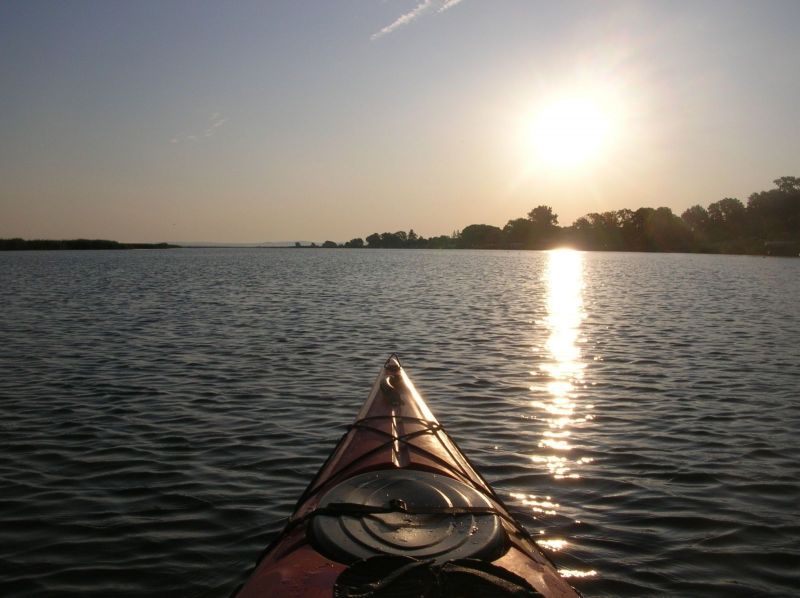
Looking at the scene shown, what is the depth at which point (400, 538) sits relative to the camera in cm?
444

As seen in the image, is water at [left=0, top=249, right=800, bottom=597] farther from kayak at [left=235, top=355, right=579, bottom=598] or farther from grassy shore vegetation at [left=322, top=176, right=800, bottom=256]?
grassy shore vegetation at [left=322, top=176, right=800, bottom=256]

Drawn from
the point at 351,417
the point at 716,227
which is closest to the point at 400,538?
the point at 351,417

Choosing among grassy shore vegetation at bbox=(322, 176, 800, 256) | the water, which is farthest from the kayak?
grassy shore vegetation at bbox=(322, 176, 800, 256)

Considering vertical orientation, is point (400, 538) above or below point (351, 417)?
above

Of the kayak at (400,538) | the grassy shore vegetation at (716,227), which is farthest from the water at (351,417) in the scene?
the grassy shore vegetation at (716,227)

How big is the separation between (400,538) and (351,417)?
20.5ft

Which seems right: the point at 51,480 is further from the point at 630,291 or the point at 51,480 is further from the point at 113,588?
the point at 630,291

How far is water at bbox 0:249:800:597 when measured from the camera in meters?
6.14

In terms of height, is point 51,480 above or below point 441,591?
below

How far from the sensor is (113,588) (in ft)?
18.4

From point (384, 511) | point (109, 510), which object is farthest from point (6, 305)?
point (384, 511)

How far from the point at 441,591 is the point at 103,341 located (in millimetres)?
16223

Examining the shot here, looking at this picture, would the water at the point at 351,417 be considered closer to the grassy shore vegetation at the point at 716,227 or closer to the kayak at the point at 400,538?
the kayak at the point at 400,538

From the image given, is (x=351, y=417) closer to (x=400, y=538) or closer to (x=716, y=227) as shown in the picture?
(x=400, y=538)
